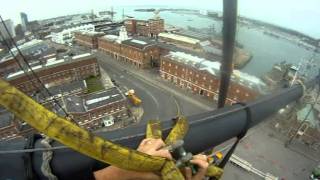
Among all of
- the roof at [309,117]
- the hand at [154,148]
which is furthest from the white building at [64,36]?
the hand at [154,148]

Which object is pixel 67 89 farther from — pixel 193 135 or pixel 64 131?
pixel 64 131

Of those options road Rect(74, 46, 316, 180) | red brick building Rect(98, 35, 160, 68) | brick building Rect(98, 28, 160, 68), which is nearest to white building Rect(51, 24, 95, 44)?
brick building Rect(98, 28, 160, 68)

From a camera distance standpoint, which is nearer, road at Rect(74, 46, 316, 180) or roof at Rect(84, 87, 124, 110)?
road at Rect(74, 46, 316, 180)

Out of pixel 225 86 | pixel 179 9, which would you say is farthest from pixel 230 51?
pixel 179 9

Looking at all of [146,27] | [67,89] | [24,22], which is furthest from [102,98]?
[24,22]

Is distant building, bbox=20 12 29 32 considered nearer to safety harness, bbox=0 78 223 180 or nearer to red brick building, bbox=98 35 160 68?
red brick building, bbox=98 35 160 68

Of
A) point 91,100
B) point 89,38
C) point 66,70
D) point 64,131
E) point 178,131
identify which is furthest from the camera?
point 89,38
